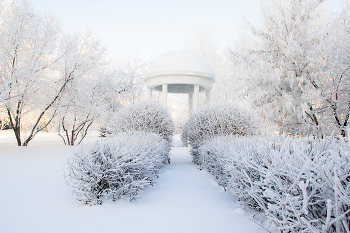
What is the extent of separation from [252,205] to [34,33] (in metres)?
10.4

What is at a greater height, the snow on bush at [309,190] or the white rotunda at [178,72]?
the white rotunda at [178,72]

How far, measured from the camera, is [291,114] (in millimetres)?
10773

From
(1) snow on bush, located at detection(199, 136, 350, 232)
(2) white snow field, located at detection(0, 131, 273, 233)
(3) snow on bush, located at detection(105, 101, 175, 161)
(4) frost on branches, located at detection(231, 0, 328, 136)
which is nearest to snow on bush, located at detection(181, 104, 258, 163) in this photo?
(3) snow on bush, located at detection(105, 101, 175, 161)

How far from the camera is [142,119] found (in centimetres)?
723

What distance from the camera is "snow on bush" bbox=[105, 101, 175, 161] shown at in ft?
23.6

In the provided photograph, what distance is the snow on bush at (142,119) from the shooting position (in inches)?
283

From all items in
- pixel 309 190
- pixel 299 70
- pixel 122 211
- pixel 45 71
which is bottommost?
pixel 122 211

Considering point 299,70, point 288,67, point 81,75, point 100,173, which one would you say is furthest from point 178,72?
point 100,173

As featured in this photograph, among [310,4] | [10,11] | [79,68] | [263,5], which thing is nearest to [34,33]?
[10,11]

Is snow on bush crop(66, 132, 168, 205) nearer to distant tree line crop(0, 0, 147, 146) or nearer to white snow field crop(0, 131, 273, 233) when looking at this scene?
white snow field crop(0, 131, 273, 233)

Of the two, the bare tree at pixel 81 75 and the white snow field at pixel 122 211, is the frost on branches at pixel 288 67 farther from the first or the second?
the white snow field at pixel 122 211

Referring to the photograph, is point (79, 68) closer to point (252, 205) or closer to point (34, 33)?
point (34, 33)

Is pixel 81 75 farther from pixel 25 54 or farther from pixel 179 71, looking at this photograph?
pixel 179 71

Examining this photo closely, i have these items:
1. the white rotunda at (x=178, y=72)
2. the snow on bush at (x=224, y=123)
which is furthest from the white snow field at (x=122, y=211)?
the white rotunda at (x=178, y=72)
